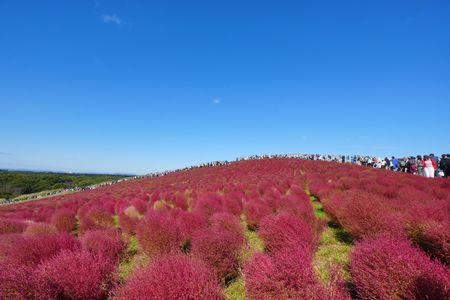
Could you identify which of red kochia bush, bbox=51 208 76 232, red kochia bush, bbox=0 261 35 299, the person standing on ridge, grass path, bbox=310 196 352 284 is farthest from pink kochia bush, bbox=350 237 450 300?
the person standing on ridge

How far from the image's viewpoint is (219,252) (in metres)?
4.32

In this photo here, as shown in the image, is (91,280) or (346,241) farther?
(346,241)

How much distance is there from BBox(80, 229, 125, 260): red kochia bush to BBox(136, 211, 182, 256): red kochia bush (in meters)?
0.45

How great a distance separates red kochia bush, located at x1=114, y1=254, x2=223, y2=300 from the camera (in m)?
2.63

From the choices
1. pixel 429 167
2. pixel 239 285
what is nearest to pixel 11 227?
pixel 239 285

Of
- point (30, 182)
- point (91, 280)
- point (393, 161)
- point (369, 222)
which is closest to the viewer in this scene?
point (91, 280)

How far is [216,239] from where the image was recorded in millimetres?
4379

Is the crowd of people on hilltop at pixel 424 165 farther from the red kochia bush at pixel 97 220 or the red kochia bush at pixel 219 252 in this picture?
the red kochia bush at pixel 97 220

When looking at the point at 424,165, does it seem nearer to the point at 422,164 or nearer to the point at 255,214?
the point at 422,164

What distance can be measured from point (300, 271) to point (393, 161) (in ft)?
71.5

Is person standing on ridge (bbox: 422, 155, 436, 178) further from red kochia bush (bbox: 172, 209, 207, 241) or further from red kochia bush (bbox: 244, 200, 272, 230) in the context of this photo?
red kochia bush (bbox: 172, 209, 207, 241)

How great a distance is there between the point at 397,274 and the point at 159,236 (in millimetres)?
4116

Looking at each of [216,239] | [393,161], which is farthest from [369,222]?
[393,161]

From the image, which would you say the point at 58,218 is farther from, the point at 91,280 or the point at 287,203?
the point at 287,203
